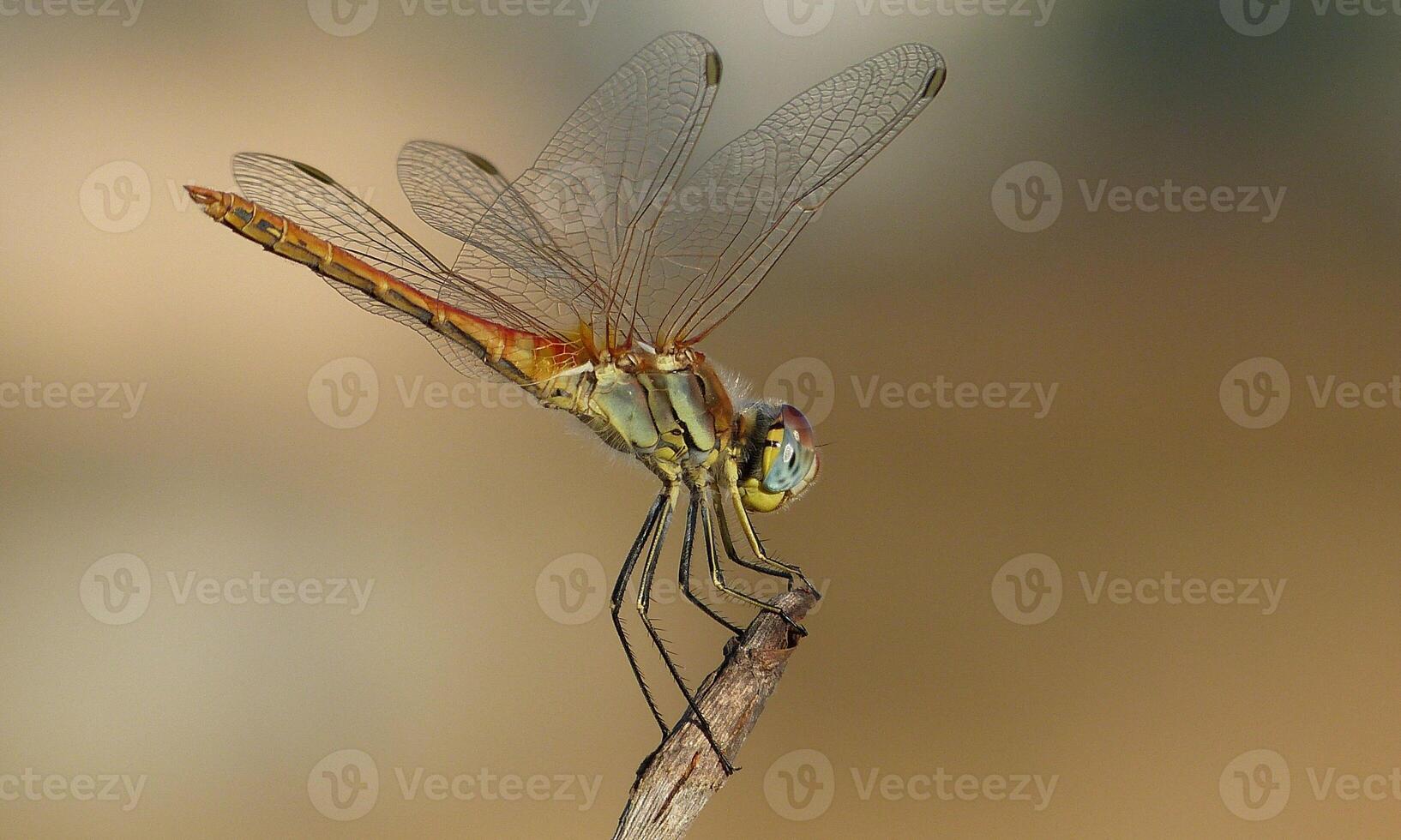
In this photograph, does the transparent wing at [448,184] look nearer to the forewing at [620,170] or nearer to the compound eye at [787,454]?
the forewing at [620,170]

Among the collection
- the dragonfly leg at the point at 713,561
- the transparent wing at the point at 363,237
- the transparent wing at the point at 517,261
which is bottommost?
the dragonfly leg at the point at 713,561

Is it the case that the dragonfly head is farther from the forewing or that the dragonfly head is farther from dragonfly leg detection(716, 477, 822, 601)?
the forewing

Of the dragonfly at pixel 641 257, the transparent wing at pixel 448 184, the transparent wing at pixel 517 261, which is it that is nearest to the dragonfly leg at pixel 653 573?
the dragonfly at pixel 641 257

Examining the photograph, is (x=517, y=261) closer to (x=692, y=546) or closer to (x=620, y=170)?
(x=620, y=170)

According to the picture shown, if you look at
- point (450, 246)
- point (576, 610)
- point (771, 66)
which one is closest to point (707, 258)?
point (576, 610)

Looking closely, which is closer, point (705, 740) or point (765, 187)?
point (705, 740)

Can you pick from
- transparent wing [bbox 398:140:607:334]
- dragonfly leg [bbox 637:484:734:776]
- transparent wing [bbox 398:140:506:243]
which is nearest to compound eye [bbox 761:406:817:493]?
dragonfly leg [bbox 637:484:734:776]

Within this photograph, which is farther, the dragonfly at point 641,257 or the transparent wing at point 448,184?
the transparent wing at point 448,184

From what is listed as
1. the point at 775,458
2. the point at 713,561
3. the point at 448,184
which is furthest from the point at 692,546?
the point at 448,184
